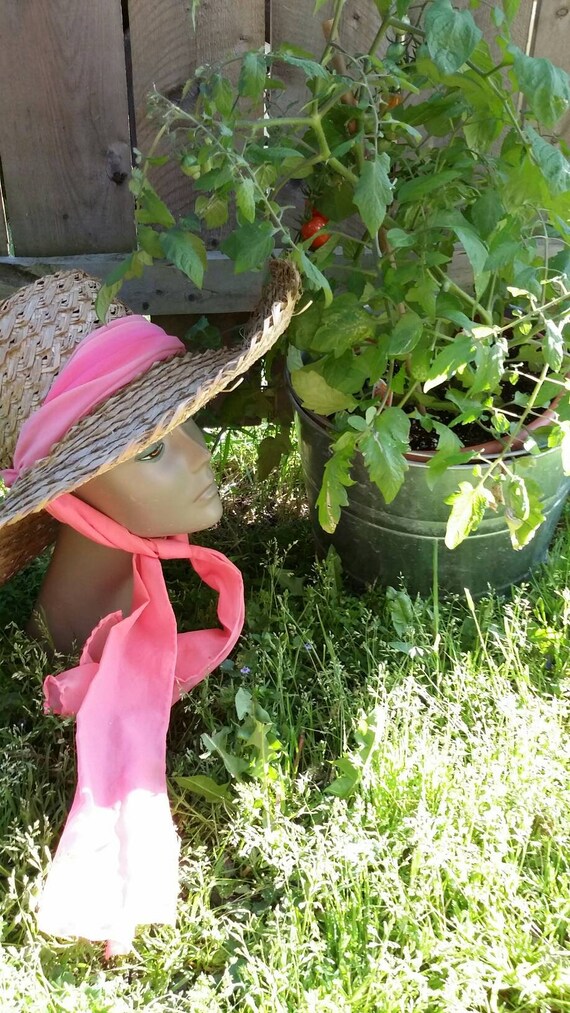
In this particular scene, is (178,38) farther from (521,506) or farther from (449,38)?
(521,506)

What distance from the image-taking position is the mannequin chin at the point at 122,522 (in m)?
1.61

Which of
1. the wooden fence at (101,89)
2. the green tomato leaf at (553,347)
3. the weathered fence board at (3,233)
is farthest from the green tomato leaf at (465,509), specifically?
the weathered fence board at (3,233)

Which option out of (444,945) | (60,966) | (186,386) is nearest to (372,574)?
(186,386)

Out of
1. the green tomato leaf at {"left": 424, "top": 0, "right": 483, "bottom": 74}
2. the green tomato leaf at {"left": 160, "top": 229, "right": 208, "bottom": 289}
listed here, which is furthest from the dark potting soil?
the green tomato leaf at {"left": 424, "top": 0, "right": 483, "bottom": 74}

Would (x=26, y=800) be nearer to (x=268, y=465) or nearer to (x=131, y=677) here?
(x=131, y=677)

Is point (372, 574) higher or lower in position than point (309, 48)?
lower

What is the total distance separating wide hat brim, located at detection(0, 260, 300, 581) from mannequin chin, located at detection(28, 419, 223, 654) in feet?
0.41

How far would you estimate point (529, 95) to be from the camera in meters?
1.28

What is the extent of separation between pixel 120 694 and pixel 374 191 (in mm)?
1018

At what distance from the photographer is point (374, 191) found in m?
1.36

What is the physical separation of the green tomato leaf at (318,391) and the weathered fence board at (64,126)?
733mm

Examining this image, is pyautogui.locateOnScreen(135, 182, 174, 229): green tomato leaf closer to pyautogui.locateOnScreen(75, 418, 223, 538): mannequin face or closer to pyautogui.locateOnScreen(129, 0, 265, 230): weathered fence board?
pyautogui.locateOnScreen(75, 418, 223, 538): mannequin face

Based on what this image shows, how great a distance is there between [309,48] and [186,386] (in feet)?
3.41

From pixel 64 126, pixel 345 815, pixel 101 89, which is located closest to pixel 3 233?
pixel 64 126
